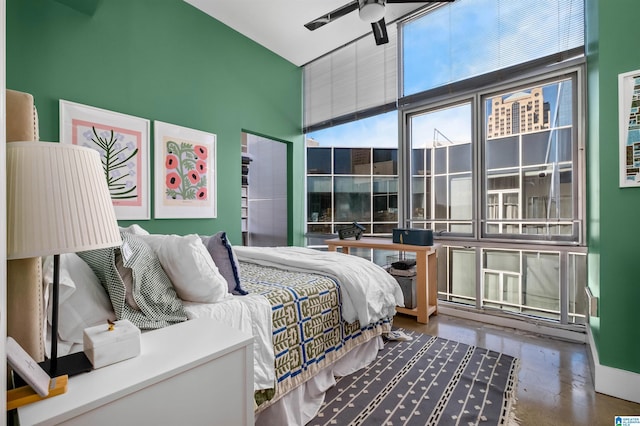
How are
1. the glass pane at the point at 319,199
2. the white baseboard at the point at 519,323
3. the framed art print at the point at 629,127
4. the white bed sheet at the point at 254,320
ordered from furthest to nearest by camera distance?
the glass pane at the point at 319,199, the white baseboard at the point at 519,323, the framed art print at the point at 629,127, the white bed sheet at the point at 254,320

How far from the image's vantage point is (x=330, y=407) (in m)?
1.68

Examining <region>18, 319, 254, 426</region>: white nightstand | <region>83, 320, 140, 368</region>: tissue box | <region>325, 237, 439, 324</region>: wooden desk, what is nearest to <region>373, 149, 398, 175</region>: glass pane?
<region>325, 237, 439, 324</region>: wooden desk

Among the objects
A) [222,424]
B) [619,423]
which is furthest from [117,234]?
[619,423]

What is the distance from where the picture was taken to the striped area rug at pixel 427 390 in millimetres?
1595

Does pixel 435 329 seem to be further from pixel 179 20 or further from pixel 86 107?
pixel 179 20

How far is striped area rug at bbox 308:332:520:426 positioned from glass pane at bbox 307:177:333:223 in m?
2.40

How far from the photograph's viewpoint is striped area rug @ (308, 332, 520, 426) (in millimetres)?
1595

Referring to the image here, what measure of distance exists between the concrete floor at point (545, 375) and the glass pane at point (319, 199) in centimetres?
195

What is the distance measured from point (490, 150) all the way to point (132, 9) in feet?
11.9

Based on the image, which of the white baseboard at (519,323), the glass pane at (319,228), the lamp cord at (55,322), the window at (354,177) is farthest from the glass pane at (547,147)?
the lamp cord at (55,322)

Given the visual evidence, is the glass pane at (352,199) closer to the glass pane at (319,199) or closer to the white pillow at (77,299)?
the glass pane at (319,199)

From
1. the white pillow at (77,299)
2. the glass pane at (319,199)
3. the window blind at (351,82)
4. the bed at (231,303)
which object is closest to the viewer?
the bed at (231,303)

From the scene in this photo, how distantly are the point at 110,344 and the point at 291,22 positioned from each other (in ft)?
12.1

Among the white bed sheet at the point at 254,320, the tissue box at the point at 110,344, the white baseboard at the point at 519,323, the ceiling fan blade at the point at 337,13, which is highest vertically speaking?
the ceiling fan blade at the point at 337,13
